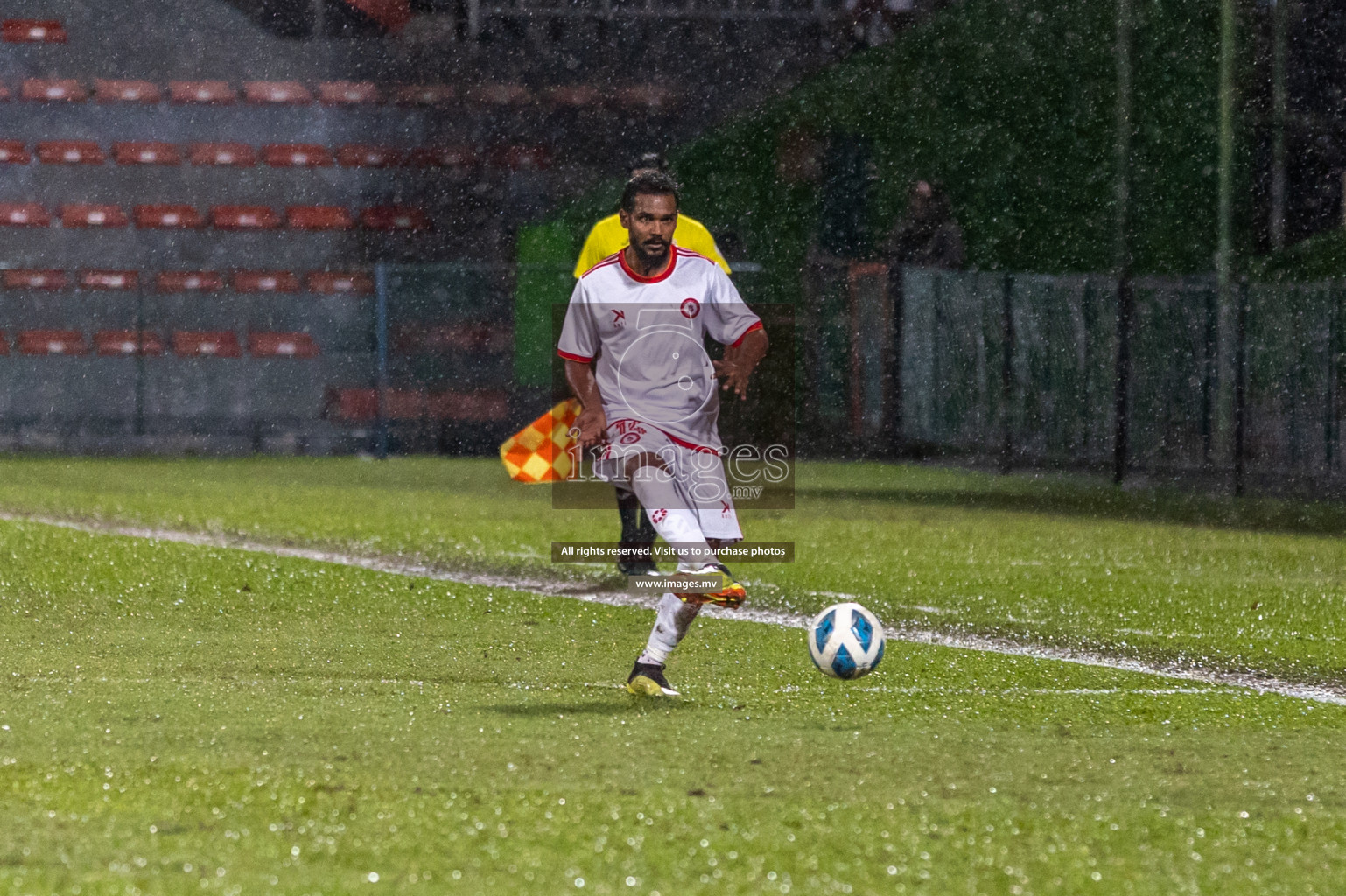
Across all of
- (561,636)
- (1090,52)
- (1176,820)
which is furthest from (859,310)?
(1176,820)

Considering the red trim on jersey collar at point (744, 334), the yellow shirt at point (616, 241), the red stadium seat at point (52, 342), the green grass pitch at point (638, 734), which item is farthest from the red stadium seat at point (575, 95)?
the red trim on jersey collar at point (744, 334)

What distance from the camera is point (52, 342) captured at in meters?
22.9

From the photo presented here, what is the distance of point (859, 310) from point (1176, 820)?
17342 mm

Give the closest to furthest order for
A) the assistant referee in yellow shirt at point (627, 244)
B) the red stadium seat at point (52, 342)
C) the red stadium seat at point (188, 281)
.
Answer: the assistant referee in yellow shirt at point (627, 244) < the red stadium seat at point (52, 342) < the red stadium seat at point (188, 281)

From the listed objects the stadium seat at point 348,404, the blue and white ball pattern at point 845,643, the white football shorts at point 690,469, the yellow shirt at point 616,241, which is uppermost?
the yellow shirt at point 616,241

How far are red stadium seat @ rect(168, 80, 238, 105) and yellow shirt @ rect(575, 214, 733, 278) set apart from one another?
17.8 meters

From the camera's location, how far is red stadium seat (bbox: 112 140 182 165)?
25516 millimetres

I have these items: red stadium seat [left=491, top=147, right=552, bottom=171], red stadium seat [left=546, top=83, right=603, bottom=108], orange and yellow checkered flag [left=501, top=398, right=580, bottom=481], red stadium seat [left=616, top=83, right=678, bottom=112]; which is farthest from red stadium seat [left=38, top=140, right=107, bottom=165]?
orange and yellow checkered flag [left=501, top=398, right=580, bottom=481]

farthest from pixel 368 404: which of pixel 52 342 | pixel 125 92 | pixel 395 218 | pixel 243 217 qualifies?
pixel 125 92

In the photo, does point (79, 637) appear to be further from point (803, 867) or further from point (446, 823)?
point (803, 867)

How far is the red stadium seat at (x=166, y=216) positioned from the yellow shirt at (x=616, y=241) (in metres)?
17.5

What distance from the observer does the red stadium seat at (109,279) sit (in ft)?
76.4

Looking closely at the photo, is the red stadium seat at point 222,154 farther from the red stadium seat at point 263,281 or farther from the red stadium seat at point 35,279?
the red stadium seat at point 35,279

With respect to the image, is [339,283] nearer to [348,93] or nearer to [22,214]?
[348,93]
